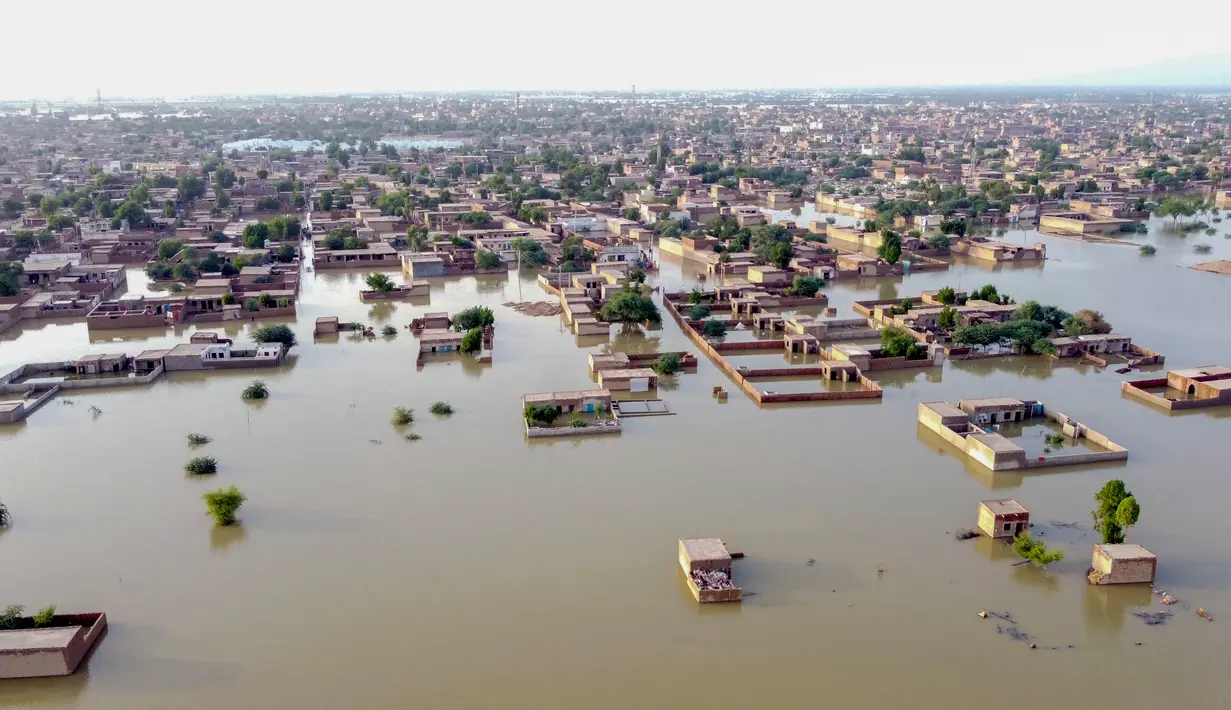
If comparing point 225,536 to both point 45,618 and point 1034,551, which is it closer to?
point 45,618

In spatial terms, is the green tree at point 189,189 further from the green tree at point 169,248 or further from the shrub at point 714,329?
the shrub at point 714,329

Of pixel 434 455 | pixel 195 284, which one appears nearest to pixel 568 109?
pixel 195 284

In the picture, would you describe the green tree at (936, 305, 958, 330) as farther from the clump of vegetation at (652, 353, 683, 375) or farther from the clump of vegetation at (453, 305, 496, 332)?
the clump of vegetation at (453, 305, 496, 332)

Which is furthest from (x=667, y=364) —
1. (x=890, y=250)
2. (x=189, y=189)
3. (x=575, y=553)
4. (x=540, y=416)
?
(x=189, y=189)

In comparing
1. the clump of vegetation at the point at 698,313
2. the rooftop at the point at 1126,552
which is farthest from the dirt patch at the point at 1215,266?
the rooftop at the point at 1126,552

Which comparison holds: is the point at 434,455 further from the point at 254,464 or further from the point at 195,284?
the point at 195,284

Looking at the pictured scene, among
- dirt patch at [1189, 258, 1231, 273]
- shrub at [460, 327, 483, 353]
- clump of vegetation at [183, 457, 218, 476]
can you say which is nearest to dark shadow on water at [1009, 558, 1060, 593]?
clump of vegetation at [183, 457, 218, 476]
